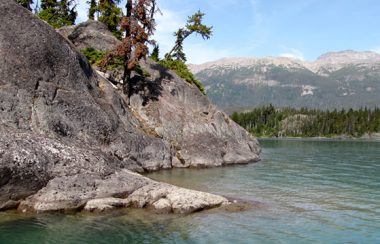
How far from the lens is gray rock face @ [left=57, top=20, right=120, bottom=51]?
63031mm

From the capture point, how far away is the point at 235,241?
68.7ft

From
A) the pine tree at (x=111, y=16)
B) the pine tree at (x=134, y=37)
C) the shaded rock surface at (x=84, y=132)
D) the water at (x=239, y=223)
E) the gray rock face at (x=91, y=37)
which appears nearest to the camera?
the water at (x=239, y=223)

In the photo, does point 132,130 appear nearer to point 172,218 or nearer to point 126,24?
point 126,24

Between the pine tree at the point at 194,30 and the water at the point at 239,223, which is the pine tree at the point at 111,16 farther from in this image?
the water at the point at 239,223

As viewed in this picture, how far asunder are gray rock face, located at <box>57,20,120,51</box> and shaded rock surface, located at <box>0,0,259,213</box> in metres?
8.37

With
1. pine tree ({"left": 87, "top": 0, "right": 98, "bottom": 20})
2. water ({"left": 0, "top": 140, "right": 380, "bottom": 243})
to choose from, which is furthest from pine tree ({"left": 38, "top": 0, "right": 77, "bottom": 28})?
water ({"left": 0, "top": 140, "right": 380, "bottom": 243})

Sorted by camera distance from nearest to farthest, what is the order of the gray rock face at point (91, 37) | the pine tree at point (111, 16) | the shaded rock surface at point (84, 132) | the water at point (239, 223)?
the water at point (239, 223) → the shaded rock surface at point (84, 132) → the gray rock face at point (91, 37) → the pine tree at point (111, 16)

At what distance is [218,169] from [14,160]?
29044mm

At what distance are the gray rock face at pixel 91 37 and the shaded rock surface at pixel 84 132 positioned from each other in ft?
27.5

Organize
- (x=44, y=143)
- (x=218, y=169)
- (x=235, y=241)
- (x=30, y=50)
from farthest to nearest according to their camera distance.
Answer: (x=218, y=169) → (x=30, y=50) → (x=44, y=143) → (x=235, y=241)

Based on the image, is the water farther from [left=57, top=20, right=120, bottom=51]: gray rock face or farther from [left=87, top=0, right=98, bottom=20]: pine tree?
[left=87, top=0, right=98, bottom=20]: pine tree

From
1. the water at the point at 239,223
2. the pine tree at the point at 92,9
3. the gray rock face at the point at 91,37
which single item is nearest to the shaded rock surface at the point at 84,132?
the water at the point at 239,223

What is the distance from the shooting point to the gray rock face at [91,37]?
63031 mm

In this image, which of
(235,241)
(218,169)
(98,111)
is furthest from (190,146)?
(235,241)
